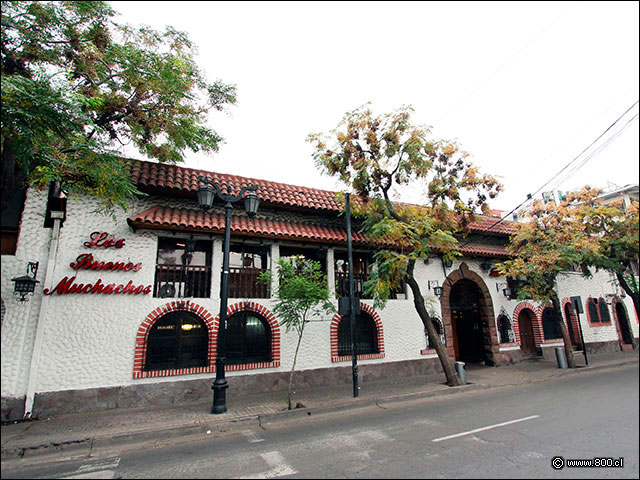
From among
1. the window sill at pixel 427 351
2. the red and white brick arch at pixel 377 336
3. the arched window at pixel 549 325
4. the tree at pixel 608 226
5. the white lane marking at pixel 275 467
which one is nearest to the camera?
the white lane marking at pixel 275 467

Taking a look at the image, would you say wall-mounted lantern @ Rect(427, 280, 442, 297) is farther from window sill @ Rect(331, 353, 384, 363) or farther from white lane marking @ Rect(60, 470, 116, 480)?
white lane marking @ Rect(60, 470, 116, 480)

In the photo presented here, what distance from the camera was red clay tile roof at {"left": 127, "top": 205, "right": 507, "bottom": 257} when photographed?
8922 millimetres

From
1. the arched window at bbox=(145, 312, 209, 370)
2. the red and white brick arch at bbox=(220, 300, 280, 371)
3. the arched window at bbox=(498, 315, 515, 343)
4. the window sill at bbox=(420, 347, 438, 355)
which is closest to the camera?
the arched window at bbox=(145, 312, 209, 370)

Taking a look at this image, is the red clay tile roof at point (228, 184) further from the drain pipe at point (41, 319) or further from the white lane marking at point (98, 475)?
the white lane marking at point (98, 475)

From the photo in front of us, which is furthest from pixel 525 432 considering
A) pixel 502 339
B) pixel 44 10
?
pixel 44 10

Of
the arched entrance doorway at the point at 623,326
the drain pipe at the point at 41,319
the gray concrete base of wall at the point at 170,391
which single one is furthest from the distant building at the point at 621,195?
the drain pipe at the point at 41,319

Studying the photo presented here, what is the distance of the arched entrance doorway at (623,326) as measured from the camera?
712 inches

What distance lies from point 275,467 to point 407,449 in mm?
2103

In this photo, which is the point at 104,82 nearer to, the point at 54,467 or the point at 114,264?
the point at 114,264

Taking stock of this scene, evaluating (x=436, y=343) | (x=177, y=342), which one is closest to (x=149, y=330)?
(x=177, y=342)

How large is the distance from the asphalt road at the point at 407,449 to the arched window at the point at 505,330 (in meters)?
7.60

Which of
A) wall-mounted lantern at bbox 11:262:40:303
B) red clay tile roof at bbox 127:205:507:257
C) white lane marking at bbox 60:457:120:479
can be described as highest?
red clay tile roof at bbox 127:205:507:257
